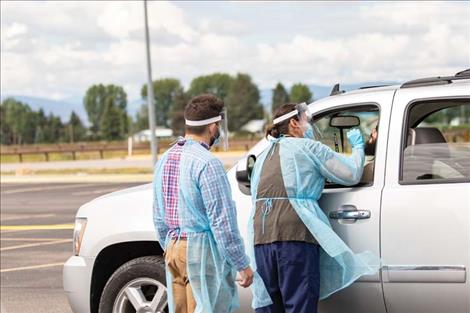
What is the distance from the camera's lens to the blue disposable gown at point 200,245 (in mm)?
4125

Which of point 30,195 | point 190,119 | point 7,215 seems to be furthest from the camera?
point 30,195

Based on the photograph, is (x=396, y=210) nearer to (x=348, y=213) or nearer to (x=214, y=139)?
(x=348, y=213)

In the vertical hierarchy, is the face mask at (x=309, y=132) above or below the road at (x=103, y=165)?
above

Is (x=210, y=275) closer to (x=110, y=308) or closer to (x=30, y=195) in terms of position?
(x=110, y=308)

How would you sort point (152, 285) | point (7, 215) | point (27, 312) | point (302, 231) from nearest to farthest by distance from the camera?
point (302, 231), point (152, 285), point (27, 312), point (7, 215)

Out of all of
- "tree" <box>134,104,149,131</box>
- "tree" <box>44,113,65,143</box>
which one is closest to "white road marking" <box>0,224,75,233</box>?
"tree" <box>44,113,65,143</box>

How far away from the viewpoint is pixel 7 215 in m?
17.6

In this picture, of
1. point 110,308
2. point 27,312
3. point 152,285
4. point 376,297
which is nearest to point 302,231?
point 376,297

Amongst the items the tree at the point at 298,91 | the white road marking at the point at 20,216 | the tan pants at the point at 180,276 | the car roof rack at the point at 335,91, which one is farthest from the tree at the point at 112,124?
the tan pants at the point at 180,276

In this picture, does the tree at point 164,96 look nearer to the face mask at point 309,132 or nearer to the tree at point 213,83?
the tree at point 213,83

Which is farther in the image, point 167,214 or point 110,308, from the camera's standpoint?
point 110,308

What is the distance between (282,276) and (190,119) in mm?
1079

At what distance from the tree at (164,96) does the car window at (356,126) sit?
162 meters

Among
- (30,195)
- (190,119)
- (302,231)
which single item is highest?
(190,119)
